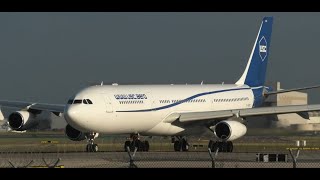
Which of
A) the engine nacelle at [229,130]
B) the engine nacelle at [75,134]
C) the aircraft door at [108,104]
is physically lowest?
the engine nacelle at [75,134]

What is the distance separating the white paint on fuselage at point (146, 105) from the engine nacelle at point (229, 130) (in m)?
Answer: 3.34

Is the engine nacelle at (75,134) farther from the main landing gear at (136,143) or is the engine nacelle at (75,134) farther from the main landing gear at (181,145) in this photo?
the main landing gear at (181,145)

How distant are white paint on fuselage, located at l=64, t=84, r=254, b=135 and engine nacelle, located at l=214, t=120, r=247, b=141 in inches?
132

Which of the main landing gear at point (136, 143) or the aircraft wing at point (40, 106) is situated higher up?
the aircraft wing at point (40, 106)

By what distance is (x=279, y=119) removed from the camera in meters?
60.2

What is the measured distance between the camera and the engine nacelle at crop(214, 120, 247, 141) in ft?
146

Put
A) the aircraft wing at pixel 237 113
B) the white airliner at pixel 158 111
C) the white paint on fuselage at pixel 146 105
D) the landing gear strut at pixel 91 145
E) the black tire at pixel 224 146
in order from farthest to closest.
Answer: the aircraft wing at pixel 237 113 → the black tire at pixel 224 146 → the landing gear strut at pixel 91 145 → the white airliner at pixel 158 111 → the white paint on fuselage at pixel 146 105

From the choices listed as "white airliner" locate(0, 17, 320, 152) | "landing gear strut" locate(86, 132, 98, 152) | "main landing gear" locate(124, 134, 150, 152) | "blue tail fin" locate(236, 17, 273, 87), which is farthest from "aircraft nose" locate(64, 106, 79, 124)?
"blue tail fin" locate(236, 17, 273, 87)

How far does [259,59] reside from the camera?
58188mm

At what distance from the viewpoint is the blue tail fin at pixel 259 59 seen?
5600 cm

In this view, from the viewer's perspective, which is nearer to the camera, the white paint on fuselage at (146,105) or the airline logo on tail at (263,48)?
the white paint on fuselage at (146,105)
